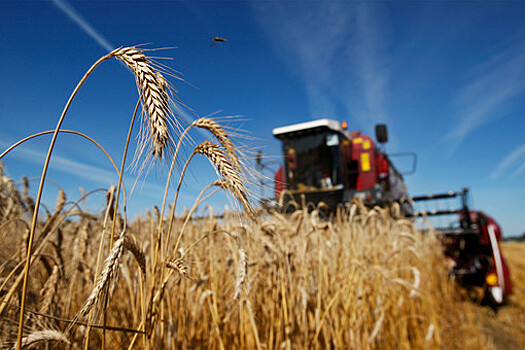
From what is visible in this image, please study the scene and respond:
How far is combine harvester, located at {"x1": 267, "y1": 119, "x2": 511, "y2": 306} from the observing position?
5062mm

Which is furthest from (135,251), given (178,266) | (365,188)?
(365,188)

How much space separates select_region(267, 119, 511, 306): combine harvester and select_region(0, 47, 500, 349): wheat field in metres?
1.82

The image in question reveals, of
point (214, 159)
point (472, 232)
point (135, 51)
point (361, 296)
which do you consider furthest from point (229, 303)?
point (472, 232)

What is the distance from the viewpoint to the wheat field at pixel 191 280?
76 cm

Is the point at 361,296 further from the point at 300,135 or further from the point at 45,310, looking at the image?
the point at 300,135

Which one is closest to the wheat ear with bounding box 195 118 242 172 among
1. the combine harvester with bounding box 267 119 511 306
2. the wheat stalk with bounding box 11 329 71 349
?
the wheat stalk with bounding box 11 329 71 349

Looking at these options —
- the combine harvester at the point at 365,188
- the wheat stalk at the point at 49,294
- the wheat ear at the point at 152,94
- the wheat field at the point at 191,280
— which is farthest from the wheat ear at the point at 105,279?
the combine harvester at the point at 365,188

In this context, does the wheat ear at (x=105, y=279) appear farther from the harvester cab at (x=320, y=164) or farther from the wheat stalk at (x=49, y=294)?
the harvester cab at (x=320, y=164)

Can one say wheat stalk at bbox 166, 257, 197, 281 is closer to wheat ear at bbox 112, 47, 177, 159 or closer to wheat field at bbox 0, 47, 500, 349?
wheat field at bbox 0, 47, 500, 349

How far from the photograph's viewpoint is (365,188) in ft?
27.6

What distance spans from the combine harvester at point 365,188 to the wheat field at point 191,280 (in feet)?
5.98

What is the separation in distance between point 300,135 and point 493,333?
519 centimetres

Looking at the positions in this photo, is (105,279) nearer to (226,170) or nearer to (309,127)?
(226,170)

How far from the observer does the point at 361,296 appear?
2.03 m
